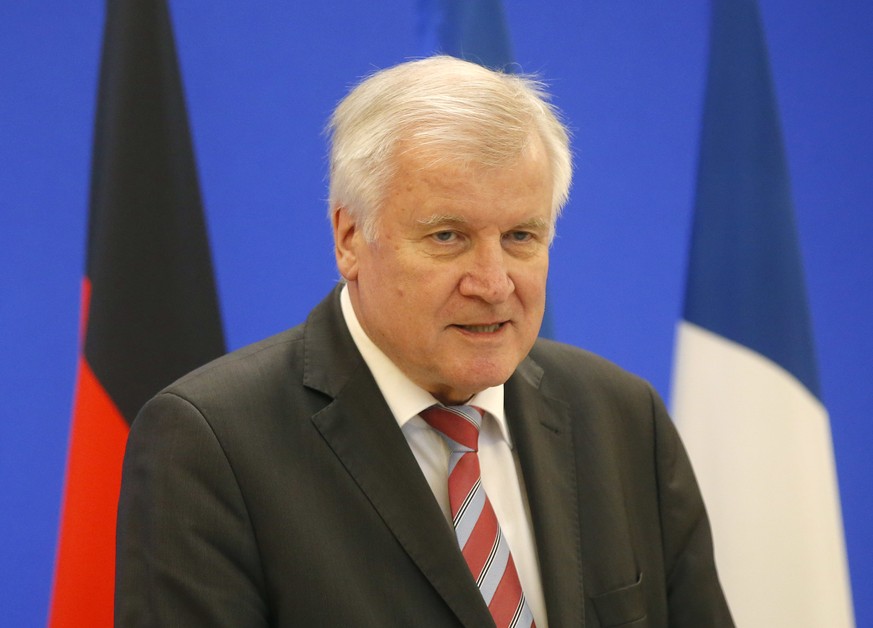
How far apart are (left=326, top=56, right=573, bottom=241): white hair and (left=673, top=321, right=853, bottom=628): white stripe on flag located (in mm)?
1294

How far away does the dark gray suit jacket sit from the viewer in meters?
1.55

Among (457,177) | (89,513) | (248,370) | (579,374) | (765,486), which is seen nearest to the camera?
(457,177)

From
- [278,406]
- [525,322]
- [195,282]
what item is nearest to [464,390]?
[525,322]

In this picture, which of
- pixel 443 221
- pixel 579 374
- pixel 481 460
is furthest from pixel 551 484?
pixel 443 221

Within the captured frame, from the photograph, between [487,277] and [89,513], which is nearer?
[487,277]

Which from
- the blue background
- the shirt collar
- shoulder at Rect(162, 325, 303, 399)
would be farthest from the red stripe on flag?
the shirt collar

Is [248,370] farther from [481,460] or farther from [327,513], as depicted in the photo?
[481,460]

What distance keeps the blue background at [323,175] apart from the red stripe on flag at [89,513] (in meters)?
0.41

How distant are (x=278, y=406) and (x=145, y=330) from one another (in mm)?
873

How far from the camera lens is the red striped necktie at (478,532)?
1666 millimetres

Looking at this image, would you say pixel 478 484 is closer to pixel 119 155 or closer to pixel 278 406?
pixel 278 406

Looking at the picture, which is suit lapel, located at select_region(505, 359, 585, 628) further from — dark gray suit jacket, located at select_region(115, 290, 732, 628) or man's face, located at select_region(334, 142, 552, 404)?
man's face, located at select_region(334, 142, 552, 404)

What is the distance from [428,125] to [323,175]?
156 cm

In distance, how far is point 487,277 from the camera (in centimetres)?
162
